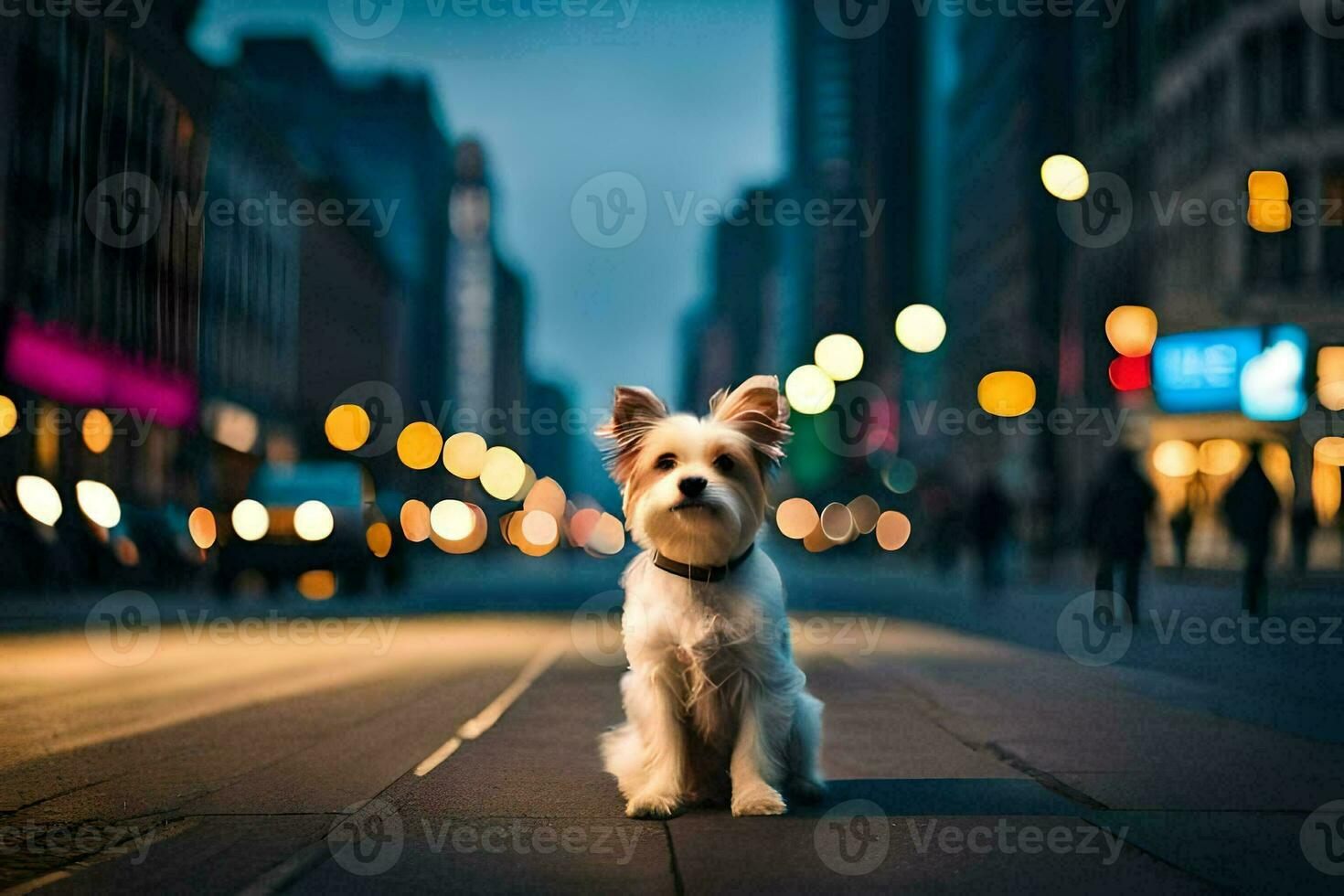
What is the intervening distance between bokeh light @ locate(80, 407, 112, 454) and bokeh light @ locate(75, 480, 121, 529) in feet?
47.5

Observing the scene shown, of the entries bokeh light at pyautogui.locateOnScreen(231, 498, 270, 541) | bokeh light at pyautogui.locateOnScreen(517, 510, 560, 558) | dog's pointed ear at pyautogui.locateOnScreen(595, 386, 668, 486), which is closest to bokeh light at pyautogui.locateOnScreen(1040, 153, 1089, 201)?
bokeh light at pyautogui.locateOnScreen(231, 498, 270, 541)

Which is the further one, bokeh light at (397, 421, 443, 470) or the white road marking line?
bokeh light at (397, 421, 443, 470)

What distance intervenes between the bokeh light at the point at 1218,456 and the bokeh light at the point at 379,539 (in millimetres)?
23228

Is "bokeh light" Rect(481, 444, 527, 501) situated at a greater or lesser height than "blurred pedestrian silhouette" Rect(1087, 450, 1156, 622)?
greater

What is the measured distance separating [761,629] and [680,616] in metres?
0.31

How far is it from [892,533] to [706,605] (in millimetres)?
78297

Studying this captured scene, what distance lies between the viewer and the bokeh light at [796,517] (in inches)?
4001

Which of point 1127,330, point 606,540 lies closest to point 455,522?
point 606,540

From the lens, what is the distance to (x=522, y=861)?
212 inches

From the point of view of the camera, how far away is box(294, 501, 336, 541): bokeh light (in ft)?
83.3

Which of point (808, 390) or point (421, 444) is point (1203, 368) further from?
point (421, 444)

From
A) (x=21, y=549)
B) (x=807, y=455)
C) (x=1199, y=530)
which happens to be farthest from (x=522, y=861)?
→ (x=807, y=455)

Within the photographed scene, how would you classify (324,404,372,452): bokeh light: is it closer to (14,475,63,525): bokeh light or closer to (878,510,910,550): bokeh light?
(878,510,910,550): bokeh light

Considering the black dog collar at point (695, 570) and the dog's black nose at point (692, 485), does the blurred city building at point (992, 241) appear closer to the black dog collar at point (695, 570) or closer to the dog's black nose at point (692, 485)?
the black dog collar at point (695, 570)
